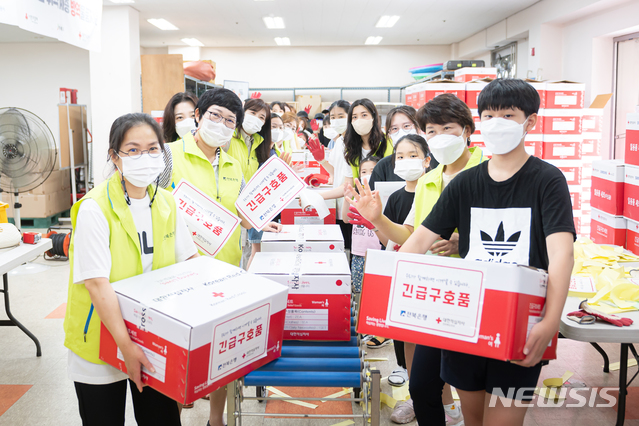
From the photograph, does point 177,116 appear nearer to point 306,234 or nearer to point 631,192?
point 306,234

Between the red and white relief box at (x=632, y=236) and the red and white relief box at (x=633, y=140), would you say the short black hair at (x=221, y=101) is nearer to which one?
the red and white relief box at (x=633, y=140)

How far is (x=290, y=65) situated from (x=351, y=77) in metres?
1.82

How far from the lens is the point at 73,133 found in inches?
271

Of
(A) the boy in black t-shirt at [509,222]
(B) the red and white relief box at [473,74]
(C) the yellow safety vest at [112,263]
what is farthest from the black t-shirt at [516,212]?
(B) the red and white relief box at [473,74]

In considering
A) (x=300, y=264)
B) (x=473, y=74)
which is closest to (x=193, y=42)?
(x=473, y=74)

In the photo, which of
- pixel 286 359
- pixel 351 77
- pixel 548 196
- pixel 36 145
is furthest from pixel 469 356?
pixel 351 77

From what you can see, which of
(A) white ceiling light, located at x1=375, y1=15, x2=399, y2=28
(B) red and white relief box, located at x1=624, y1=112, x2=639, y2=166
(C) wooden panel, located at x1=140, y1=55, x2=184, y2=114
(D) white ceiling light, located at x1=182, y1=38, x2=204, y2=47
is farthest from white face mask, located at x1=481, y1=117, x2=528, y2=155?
(D) white ceiling light, located at x1=182, y1=38, x2=204, y2=47

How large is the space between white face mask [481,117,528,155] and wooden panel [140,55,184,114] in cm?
789

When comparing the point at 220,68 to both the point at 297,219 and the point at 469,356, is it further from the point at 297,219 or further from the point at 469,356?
the point at 469,356

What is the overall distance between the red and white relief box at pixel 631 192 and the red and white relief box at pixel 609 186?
3 centimetres

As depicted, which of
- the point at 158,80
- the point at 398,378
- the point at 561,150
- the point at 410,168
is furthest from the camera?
the point at 158,80

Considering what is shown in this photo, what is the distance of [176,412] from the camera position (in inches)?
63.4

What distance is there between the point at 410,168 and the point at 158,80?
25.0 ft

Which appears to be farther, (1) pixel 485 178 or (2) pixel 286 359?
(2) pixel 286 359
